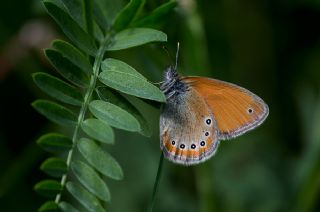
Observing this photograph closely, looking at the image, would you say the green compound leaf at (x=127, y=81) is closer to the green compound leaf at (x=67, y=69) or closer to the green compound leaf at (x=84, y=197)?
the green compound leaf at (x=67, y=69)

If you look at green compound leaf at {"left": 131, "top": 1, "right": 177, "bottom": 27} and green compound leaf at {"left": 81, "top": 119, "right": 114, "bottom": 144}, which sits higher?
green compound leaf at {"left": 131, "top": 1, "right": 177, "bottom": 27}

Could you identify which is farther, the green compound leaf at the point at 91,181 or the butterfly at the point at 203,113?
the butterfly at the point at 203,113

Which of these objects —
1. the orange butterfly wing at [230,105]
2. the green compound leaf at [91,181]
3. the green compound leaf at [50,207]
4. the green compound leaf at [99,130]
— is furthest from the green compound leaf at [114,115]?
the orange butterfly wing at [230,105]

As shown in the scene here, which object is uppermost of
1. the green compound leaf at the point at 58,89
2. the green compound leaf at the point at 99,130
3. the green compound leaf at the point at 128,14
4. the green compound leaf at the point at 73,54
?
the green compound leaf at the point at 128,14

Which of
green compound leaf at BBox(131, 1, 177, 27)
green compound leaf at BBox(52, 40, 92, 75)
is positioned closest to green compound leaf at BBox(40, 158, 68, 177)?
green compound leaf at BBox(52, 40, 92, 75)

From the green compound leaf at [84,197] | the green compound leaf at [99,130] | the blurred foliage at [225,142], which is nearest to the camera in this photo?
the green compound leaf at [99,130]

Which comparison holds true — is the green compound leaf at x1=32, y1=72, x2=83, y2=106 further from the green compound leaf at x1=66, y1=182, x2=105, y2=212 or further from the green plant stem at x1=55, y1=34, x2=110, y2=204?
the green compound leaf at x1=66, y1=182, x2=105, y2=212

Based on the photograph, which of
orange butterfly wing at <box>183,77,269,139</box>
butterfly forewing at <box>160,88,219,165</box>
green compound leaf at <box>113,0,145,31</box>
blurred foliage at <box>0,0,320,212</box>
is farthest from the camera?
blurred foliage at <box>0,0,320,212</box>

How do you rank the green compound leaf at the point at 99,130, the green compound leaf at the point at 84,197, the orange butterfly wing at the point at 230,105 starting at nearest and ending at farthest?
the green compound leaf at the point at 99,130, the green compound leaf at the point at 84,197, the orange butterfly wing at the point at 230,105
